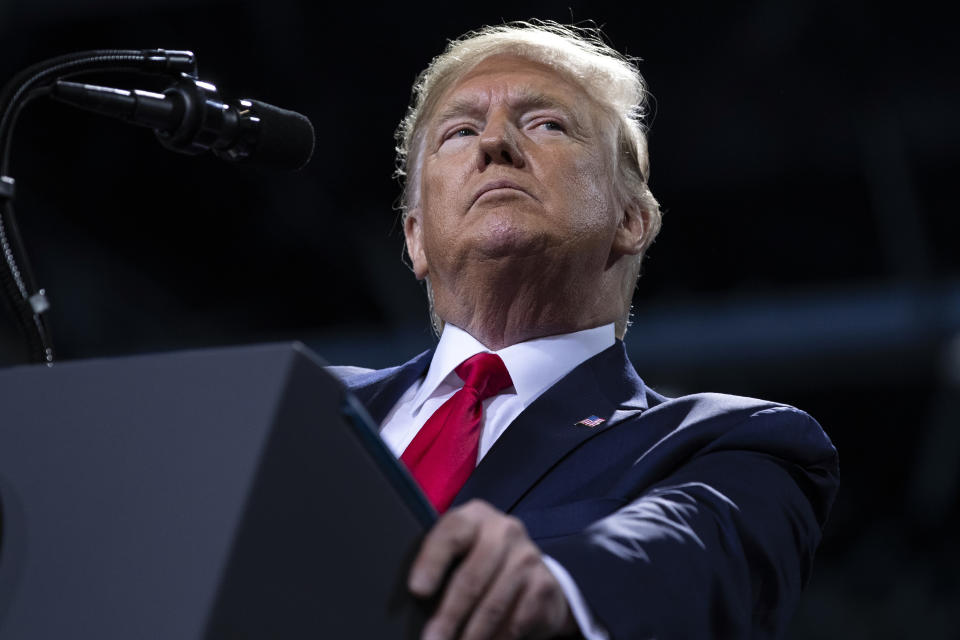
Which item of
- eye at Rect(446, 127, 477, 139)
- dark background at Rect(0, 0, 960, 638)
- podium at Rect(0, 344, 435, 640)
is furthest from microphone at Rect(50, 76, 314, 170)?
dark background at Rect(0, 0, 960, 638)

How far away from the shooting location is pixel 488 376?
60.6 inches

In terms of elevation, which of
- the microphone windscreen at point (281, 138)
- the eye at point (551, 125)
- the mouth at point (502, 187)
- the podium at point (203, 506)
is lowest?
the mouth at point (502, 187)

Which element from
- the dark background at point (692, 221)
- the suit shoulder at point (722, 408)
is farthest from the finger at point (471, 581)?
the dark background at point (692, 221)

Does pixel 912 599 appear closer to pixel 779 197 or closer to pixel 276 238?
pixel 779 197

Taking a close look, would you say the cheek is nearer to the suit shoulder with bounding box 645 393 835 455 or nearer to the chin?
the chin

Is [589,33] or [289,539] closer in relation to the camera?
[289,539]

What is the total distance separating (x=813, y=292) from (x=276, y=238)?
2.08 metres

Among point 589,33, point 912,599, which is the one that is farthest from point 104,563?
point 912,599

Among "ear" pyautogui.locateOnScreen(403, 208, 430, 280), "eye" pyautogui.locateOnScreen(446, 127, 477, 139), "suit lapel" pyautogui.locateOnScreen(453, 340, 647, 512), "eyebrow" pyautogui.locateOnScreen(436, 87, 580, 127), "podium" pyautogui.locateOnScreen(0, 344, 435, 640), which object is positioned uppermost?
"podium" pyautogui.locateOnScreen(0, 344, 435, 640)

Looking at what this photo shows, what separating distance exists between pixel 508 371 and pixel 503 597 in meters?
0.85

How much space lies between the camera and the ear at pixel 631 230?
1.84 m

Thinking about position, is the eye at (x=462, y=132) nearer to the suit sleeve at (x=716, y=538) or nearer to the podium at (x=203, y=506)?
the suit sleeve at (x=716, y=538)

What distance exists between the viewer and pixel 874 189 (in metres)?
4.07

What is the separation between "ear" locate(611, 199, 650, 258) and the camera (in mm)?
1835
